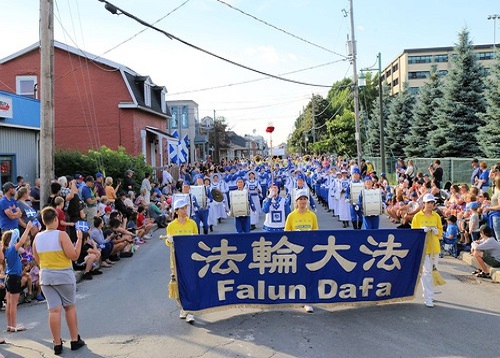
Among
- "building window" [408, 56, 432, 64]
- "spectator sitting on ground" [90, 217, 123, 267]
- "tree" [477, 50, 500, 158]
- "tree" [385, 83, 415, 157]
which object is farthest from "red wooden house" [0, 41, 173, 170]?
"building window" [408, 56, 432, 64]

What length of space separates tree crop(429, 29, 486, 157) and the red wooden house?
57.9 feet

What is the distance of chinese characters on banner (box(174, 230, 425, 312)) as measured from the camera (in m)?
6.96

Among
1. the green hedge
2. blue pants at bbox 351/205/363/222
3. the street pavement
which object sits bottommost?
the street pavement

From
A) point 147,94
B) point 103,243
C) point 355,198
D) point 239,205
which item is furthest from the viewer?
point 147,94

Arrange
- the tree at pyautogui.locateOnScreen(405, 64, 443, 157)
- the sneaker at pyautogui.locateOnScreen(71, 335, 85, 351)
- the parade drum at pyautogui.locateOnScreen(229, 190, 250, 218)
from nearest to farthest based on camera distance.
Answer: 1. the sneaker at pyautogui.locateOnScreen(71, 335, 85, 351)
2. the parade drum at pyautogui.locateOnScreen(229, 190, 250, 218)
3. the tree at pyautogui.locateOnScreen(405, 64, 443, 157)

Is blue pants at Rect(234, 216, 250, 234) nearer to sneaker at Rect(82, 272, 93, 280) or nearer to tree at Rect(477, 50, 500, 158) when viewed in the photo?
sneaker at Rect(82, 272, 93, 280)

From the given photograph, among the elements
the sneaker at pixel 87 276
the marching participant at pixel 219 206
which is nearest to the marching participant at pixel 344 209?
the marching participant at pixel 219 206

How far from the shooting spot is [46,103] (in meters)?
10.3

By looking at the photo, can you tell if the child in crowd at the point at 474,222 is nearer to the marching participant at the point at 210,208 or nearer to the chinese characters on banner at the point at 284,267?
the chinese characters on banner at the point at 284,267

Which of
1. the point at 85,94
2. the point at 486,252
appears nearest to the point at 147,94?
the point at 85,94

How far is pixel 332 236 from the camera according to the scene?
7086mm

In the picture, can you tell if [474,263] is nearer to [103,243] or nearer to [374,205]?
[374,205]

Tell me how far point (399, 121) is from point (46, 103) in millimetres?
32551

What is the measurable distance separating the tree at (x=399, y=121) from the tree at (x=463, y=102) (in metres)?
10.6
